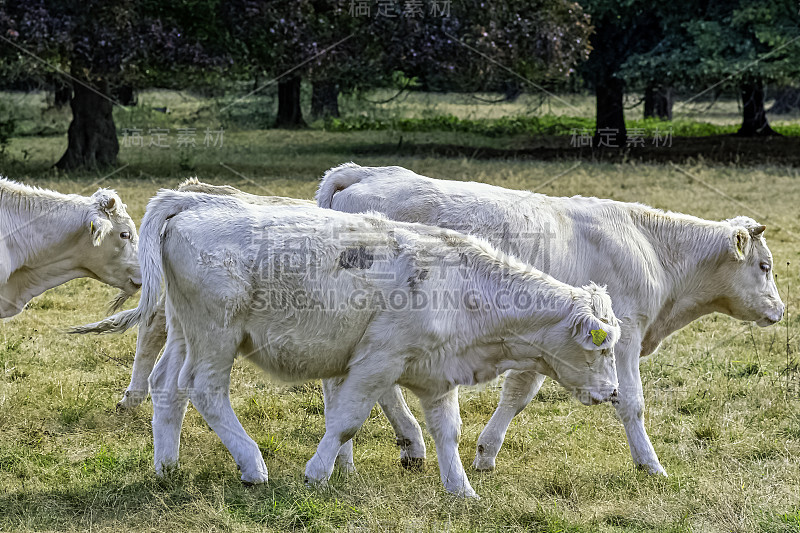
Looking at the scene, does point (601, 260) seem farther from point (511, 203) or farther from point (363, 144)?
point (363, 144)

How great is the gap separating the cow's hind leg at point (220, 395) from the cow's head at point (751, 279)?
3.39 metres

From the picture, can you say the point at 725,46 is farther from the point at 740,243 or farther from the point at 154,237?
the point at 154,237

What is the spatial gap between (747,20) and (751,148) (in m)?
4.15

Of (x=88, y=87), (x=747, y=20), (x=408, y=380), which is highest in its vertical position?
(x=747, y=20)

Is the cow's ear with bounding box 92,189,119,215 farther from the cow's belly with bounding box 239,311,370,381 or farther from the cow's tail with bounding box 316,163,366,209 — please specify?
the cow's belly with bounding box 239,311,370,381

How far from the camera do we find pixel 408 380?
477 cm

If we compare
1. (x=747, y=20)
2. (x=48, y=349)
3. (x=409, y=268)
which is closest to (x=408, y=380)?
(x=409, y=268)

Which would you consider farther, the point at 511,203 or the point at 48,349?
the point at 48,349

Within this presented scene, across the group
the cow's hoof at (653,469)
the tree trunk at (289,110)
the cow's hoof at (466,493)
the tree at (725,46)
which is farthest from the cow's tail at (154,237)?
the tree trunk at (289,110)

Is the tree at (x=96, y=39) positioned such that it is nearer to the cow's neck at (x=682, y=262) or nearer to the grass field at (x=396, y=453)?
the grass field at (x=396, y=453)

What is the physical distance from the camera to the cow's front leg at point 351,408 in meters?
4.61

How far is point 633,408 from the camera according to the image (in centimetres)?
545

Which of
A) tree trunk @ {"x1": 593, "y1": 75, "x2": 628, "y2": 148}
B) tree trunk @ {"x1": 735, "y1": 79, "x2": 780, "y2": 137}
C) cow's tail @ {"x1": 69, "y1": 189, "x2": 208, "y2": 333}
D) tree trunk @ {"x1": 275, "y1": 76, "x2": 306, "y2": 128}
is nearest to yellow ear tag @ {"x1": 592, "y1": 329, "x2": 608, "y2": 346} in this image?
cow's tail @ {"x1": 69, "y1": 189, "x2": 208, "y2": 333}

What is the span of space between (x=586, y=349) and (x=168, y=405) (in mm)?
2372
